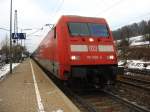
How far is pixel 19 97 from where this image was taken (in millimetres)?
12258

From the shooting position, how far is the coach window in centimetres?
1394

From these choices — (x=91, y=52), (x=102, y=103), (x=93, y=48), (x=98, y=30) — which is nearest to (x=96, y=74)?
(x=91, y=52)

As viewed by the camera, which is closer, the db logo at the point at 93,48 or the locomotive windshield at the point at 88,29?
the db logo at the point at 93,48

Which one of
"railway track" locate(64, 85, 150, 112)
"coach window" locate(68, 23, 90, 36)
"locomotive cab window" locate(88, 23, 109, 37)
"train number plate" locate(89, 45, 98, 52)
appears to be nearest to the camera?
"railway track" locate(64, 85, 150, 112)

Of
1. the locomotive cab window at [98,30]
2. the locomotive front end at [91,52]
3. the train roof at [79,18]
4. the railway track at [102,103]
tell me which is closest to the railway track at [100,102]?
the railway track at [102,103]

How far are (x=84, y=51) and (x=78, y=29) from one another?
1104 millimetres

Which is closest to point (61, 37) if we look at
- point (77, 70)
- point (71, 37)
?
point (71, 37)

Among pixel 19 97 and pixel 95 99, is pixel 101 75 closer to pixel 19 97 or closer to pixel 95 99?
pixel 95 99

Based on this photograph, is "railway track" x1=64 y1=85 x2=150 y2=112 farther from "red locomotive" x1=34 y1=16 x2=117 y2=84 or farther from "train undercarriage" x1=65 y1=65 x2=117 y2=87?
"red locomotive" x1=34 y1=16 x2=117 y2=84

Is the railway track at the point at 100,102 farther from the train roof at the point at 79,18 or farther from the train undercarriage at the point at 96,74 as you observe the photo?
the train roof at the point at 79,18

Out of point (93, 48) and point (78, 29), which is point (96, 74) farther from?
point (78, 29)

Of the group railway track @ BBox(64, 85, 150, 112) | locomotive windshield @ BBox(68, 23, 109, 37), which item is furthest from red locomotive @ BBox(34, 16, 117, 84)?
railway track @ BBox(64, 85, 150, 112)

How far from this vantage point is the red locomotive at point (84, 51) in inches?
523

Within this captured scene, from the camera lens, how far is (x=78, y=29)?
1412 cm
